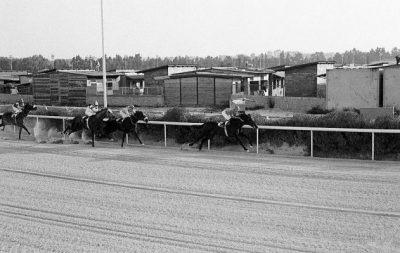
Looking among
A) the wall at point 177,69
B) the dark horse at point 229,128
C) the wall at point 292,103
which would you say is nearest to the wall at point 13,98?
the wall at point 177,69

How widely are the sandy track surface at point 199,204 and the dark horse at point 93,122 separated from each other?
2620mm

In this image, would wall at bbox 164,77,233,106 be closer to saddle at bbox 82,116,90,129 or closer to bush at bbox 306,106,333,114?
bush at bbox 306,106,333,114

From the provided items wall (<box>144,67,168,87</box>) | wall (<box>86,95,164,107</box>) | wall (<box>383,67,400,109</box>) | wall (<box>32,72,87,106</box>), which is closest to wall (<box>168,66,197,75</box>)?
wall (<box>144,67,168,87</box>)

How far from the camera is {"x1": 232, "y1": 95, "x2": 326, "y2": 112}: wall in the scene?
31.6 metres

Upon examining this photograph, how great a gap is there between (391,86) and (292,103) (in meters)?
5.99

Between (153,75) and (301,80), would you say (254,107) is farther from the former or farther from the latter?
(153,75)

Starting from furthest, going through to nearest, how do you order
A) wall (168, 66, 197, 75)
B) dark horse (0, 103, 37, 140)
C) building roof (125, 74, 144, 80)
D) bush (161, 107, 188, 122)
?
building roof (125, 74, 144, 80) < wall (168, 66, 197, 75) < dark horse (0, 103, 37, 140) < bush (161, 107, 188, 122)

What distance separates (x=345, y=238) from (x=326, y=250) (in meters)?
0.54

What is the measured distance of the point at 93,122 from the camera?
1659cm

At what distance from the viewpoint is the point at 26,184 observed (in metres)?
11.1

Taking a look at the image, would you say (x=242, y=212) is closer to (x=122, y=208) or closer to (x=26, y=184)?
(x=122, y=208)

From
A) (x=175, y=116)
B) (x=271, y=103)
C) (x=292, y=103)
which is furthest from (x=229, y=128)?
(x=271, y=103)

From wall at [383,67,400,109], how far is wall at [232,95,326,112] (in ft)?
10.7

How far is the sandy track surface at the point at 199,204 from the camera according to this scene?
24.0 feet
